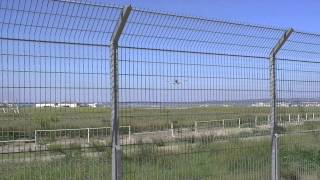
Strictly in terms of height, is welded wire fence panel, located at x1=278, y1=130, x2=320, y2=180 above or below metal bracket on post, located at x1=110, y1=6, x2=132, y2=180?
below

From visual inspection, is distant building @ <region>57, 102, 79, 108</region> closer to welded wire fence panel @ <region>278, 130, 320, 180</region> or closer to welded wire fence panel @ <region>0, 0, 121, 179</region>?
welded wire fence panel @ <region>0, 0, 121, 179</region>

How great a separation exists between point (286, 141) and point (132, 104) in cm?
359

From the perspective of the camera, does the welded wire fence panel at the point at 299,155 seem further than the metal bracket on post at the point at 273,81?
Yes

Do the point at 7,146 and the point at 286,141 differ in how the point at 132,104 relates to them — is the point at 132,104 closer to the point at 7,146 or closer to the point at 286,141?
the point at 7,146

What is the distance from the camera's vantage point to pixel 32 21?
6.87 metres

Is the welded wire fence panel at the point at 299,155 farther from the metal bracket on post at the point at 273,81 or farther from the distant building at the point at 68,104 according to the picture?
the distant building at the point at 68,104

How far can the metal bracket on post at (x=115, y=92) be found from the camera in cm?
758

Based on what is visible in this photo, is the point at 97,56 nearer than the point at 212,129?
Yes

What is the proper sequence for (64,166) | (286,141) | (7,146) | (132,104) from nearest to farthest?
1. (7,146)
2. (64,166)
3. (132,104)
4. (286,141)

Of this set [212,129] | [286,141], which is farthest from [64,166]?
[286,141]

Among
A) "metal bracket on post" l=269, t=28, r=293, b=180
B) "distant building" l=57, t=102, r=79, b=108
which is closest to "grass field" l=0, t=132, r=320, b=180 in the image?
"metal bracket on post" l=269, t=28, r=293, b=180

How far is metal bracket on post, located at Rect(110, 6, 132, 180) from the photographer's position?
24.9 feet

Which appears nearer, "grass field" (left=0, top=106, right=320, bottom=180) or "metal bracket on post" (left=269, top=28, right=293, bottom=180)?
"grass field" (left=0, top=106, right=320, bottom=180)

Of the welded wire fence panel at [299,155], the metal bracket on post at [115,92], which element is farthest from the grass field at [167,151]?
the metal bracket on post at [115,92]
